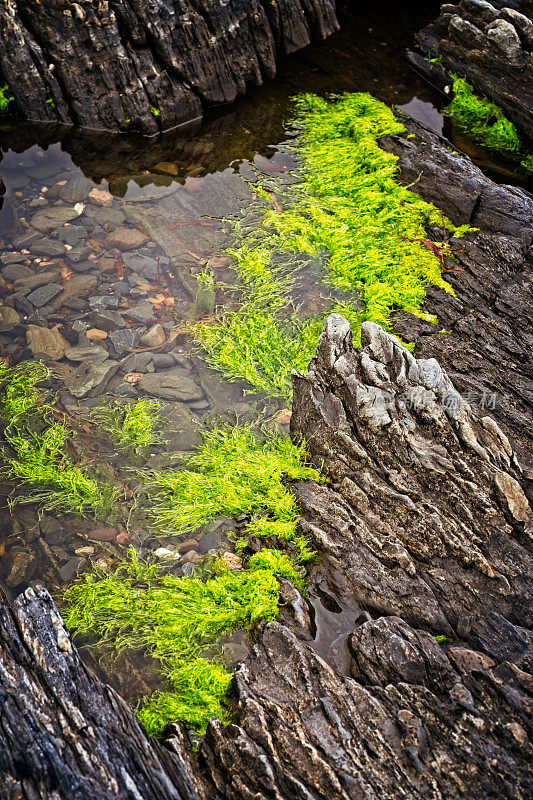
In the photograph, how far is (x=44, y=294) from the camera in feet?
19.2

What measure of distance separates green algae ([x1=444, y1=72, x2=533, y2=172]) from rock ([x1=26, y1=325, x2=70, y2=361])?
20.2 ft

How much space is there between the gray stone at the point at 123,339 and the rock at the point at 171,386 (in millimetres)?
410

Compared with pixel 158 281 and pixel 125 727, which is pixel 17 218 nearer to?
pixel 158 281

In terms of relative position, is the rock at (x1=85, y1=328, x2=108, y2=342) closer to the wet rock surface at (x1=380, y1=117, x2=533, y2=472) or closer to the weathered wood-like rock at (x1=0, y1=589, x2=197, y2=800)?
the wet rock surface at (x1=380, y1=117, x2=533, y2=472)

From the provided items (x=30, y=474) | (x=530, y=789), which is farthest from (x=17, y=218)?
(x=530, y=789)

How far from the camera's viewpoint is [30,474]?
14.8ft

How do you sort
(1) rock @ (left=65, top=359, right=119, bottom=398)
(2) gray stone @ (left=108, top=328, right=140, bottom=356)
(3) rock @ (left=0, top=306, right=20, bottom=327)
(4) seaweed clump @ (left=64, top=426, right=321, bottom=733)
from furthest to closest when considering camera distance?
1. (3) rock @ (left=0, top=306, right=20, bottom=327)
2. (2) gray stone @ (left=108, top=328, right=140, bottom=356)
3. (1) rock @ (left=65, top=359, right=119, bottom=398)
4. (4) seaweed clump @ (left=64, top=426, right=321, bottom=733)

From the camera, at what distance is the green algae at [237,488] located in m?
4.25

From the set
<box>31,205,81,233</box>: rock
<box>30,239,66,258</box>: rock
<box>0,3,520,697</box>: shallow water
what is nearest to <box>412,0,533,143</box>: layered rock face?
<box>0,3,520,697</box>: shallow water

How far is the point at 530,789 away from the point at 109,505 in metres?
3.18

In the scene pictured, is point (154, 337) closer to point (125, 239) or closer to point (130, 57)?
point (125, 239)

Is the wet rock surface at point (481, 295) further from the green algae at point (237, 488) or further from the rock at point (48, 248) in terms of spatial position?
the rock at point (48, 248)

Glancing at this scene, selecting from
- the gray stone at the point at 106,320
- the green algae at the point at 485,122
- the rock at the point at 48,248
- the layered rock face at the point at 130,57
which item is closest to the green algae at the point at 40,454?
the gray stone at the point at 106,320

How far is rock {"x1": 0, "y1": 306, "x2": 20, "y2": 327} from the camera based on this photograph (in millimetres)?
5602
